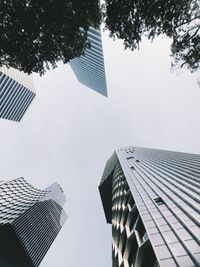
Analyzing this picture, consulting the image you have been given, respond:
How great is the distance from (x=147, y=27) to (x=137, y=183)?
83.8ft

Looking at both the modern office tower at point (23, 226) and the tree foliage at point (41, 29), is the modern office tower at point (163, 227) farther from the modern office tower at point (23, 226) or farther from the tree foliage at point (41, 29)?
the modern office tower at point (23, 226)

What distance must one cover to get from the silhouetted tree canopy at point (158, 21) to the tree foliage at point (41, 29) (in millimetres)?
1464

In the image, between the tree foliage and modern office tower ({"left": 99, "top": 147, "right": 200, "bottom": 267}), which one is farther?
the tree foliage

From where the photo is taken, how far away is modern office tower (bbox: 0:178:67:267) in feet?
196

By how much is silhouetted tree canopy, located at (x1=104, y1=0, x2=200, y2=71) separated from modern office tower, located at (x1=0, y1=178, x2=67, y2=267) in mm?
53109

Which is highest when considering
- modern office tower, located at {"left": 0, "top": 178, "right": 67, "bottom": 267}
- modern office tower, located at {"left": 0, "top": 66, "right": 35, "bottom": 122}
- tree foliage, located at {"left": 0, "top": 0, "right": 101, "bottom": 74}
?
tree foliage, located at {"left": 0, "top": 0, "right": 101, "bottom": 74}

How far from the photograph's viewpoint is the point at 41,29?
1731cm

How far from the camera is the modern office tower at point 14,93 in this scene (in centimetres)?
8232

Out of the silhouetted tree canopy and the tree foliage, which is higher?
the silhouetted tree canopy

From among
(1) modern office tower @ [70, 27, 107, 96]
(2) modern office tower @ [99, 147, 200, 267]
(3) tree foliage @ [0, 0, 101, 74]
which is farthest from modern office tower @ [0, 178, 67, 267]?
(3) tree foliage @ [0, 0, 101, 74]

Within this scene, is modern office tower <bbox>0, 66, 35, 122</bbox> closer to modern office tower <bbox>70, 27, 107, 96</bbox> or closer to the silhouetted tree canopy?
modern office tower <bbox>70, 27, 107, 96</bbox>

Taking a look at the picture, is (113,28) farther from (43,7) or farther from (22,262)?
(22,262)

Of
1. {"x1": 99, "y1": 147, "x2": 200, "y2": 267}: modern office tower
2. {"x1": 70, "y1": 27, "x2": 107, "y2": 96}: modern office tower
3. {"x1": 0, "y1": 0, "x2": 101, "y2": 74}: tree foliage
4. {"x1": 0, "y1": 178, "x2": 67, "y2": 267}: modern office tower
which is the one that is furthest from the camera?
{"x1": 70, "y1": 27, "x2": 107, "y2": 96}: modern office tower

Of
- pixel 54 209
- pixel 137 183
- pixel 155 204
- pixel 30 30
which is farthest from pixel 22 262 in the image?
pixel 30 30
